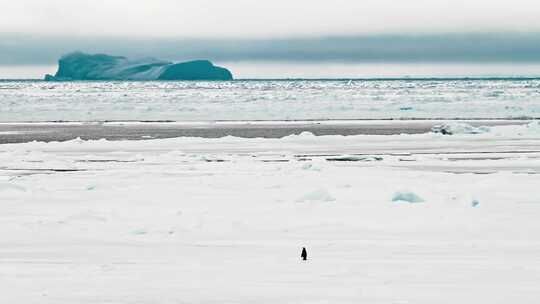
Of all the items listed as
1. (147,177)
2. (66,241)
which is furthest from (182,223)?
(147,177)

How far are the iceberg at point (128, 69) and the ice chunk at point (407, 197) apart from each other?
154 meters

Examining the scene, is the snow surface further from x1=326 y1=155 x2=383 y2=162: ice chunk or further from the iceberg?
the iceberg

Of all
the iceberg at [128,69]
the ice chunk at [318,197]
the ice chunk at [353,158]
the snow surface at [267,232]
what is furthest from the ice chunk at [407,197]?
the iceberg at [128,69]

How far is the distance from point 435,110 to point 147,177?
35.1m

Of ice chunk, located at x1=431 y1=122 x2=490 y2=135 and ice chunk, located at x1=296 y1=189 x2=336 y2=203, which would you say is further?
ice chunk, located at x1=431 y1=122 x2=490 y2=135

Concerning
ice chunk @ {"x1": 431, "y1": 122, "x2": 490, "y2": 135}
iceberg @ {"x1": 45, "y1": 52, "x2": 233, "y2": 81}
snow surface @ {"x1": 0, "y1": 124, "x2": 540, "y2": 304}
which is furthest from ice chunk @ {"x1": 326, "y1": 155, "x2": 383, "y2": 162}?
iceberg @ {"x1": 45, "y1": 52, "x2": 233, "y2": 81}

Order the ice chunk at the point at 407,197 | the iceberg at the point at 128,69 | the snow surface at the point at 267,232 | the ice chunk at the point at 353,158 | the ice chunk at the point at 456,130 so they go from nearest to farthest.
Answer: the snow surface at the point at 267,232 → the ice chunk at the point at 407,197 → the ice chunk at the point at 353,158 → the ice chunk at the point at 456,130 → the iceberg at the point at 128,69

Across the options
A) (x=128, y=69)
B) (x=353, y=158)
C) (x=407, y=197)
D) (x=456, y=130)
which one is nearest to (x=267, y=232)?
(x=407, y=197)

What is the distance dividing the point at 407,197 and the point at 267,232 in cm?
321

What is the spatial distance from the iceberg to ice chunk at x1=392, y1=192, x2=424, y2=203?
Answer: 504 ft

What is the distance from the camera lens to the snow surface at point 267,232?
698 centimetres

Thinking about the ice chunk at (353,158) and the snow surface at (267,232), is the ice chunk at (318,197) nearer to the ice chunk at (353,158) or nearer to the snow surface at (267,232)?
the snow surface at (267,232)

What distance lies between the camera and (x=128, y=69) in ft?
588

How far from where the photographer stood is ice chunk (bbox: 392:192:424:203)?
499 inches
